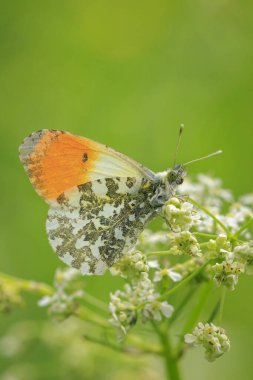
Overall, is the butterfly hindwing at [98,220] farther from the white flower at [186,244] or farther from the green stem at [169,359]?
the green stem at [169,359]

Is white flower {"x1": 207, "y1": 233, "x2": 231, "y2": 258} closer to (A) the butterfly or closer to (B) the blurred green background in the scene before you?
(A) the butterfly

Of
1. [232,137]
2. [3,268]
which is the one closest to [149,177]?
[3,268]

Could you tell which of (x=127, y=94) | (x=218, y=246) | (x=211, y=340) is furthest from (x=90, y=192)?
(x=127, y=94)

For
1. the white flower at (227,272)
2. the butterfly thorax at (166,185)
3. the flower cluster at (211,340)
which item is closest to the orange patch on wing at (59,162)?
the butterfly thorax at (166,185)

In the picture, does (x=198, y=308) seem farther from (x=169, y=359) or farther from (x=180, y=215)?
(x=180, y=215)

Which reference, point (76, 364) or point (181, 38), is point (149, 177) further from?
point (181, 38)
